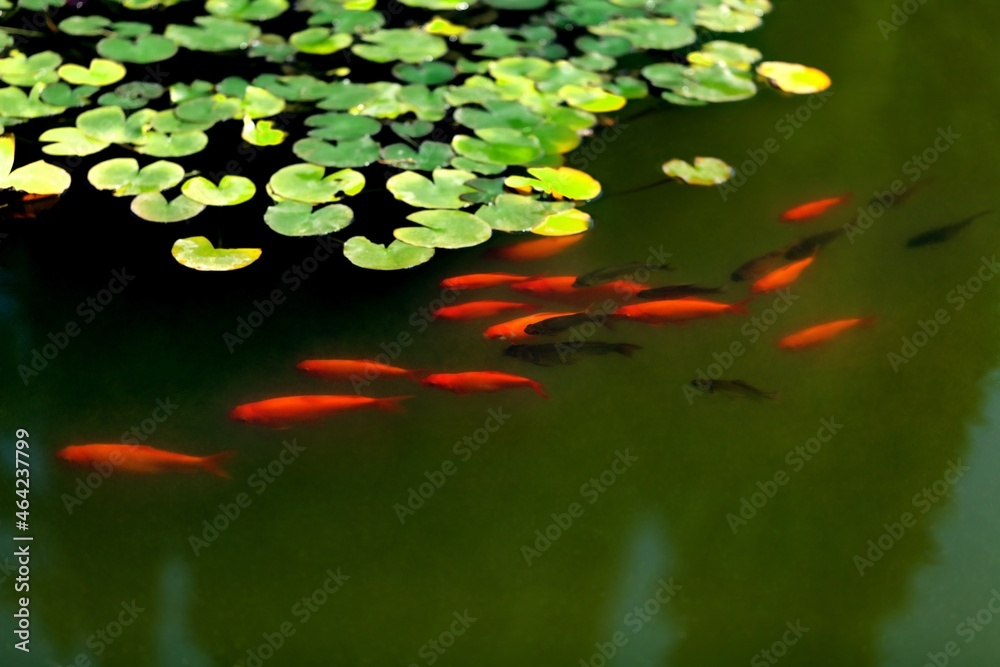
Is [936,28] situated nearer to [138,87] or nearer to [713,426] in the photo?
[713,426]

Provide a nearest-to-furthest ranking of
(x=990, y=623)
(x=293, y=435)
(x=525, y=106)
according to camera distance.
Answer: (x=990, y=623) < (x=293, y=435) < (x=525, y=106)

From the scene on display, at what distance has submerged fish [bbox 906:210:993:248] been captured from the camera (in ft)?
7.64

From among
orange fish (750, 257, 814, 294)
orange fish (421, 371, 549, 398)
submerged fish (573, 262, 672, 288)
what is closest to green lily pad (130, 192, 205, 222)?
orange fish (421, 371, 549, 398)

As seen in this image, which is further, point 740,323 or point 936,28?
point 936,28

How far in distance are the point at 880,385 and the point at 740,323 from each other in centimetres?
32

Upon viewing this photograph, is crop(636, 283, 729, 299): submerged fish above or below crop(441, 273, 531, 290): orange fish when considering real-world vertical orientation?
above

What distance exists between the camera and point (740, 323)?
2105 millimetres

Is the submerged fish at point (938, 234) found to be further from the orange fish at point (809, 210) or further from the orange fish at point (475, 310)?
the orange fish at point (475, 310)

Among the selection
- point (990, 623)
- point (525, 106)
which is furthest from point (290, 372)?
point (990, 623)

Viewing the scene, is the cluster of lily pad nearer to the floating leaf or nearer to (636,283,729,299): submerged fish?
the floating leaf

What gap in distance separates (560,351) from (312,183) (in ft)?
2.49

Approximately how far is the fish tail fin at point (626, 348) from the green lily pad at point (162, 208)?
1.04m

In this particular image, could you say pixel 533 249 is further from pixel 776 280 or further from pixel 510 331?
pixel 776 280

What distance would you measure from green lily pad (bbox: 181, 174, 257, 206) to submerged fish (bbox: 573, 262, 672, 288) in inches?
32.7
